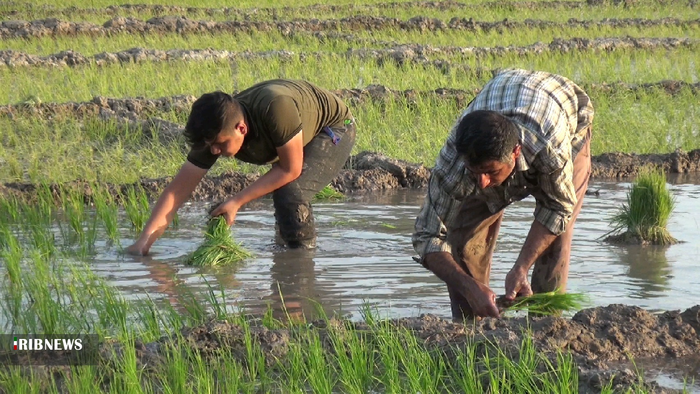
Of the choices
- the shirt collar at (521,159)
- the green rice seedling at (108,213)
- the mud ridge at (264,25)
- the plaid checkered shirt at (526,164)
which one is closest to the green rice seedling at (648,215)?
the plaid checkered shirt at (526,164)

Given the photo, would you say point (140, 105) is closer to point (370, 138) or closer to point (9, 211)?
point (370, 138)

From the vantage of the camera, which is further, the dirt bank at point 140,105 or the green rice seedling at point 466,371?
the dirt bank at point 140,105

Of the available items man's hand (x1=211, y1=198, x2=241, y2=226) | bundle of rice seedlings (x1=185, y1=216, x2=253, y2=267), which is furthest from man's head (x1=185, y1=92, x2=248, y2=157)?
bundle of rice seedlings (x1=185, y1=216, x2=253, y2=267)

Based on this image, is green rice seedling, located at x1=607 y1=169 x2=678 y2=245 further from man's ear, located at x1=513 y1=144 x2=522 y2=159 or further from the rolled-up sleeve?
man's ear, located at x1=513 y1=144 x2=522 y2=159

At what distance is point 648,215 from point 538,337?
256 cm

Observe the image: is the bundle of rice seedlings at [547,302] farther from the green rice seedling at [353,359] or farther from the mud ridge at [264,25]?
the mud ridge at [264,25]

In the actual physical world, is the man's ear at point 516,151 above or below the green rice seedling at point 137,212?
above

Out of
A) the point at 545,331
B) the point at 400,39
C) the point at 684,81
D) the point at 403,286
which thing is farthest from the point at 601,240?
the point at 400,39

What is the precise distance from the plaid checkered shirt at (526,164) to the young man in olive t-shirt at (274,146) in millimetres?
1159

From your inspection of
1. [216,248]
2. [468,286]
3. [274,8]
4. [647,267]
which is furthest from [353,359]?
[274,8]

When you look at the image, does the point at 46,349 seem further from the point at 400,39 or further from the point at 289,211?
the point at 400,39

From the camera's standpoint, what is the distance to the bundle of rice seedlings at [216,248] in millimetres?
5438

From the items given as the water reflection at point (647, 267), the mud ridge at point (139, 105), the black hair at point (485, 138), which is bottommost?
the water reflection at point (647, 267)

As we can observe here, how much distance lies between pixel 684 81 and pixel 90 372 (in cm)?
904
